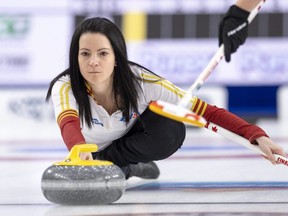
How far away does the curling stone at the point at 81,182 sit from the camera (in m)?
2.20

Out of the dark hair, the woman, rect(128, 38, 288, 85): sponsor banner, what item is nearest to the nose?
the woman

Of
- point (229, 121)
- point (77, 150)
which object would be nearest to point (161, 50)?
point (229, 121)

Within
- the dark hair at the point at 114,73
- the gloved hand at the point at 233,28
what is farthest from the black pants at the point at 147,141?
the gloved hand at the point at 233,28

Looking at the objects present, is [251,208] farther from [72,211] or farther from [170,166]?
[170,166]

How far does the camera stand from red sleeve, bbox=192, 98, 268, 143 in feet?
8.15

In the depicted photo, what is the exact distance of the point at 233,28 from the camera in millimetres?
2410

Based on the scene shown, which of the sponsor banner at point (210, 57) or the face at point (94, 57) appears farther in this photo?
the sponsor banner at point (210, 57)

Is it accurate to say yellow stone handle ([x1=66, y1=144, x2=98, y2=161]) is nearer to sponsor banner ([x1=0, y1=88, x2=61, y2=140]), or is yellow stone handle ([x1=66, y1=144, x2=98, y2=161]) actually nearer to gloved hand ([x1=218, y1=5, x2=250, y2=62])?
gloved hand ([x1=218, y1=5, x2=250, y2=62])

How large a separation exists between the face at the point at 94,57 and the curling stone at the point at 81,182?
1.10ft

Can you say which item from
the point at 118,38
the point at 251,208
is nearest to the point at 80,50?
the point at 118,38

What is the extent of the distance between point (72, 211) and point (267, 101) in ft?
20.1

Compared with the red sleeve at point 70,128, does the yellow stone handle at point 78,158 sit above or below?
below

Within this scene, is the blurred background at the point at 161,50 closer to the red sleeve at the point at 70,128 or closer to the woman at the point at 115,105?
the woman at the point at 115,105

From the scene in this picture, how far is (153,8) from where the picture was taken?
8055 mm
